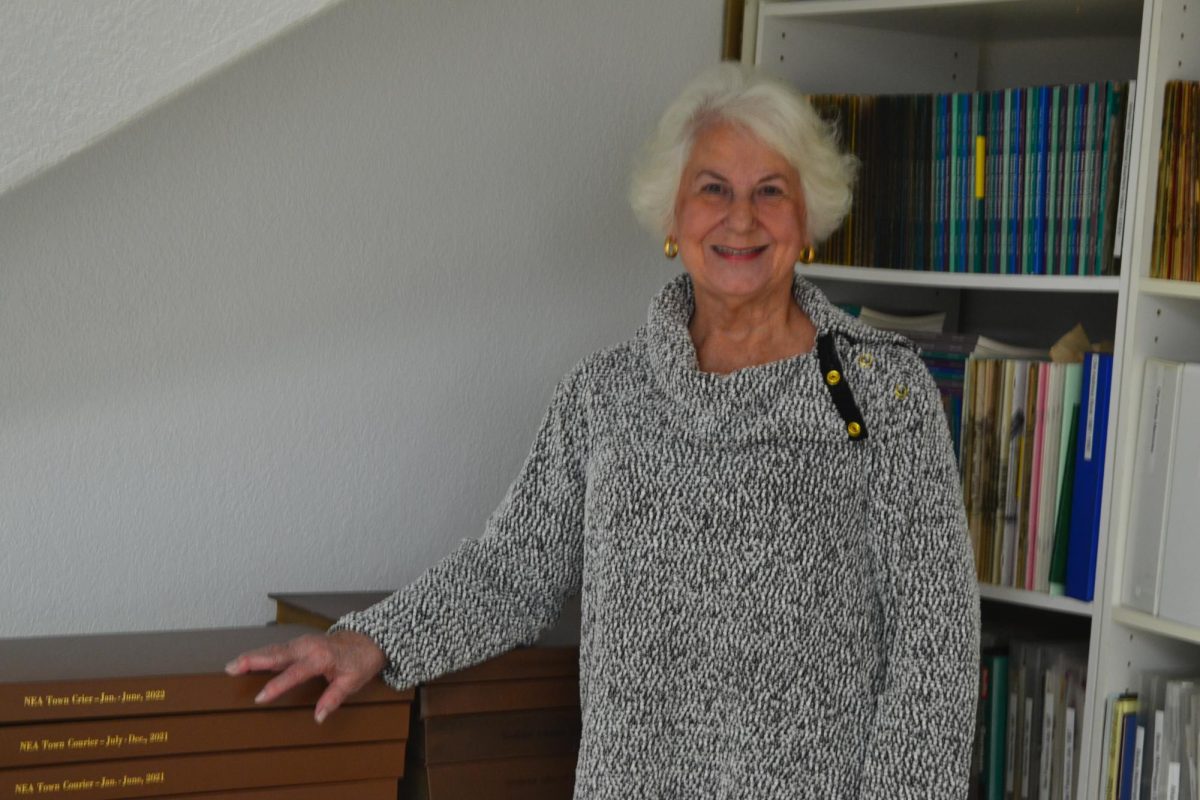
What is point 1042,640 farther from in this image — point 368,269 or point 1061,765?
point 368,269

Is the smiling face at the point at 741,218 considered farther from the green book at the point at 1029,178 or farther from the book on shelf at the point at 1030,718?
the book on shelf at the point at 1030,718

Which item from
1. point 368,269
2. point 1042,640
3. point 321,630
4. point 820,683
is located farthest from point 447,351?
point 1042,640

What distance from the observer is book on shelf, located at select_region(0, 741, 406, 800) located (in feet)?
4.92

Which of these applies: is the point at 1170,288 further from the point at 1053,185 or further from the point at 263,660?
the point at 263,660

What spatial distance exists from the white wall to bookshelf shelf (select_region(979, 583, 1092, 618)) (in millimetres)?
647

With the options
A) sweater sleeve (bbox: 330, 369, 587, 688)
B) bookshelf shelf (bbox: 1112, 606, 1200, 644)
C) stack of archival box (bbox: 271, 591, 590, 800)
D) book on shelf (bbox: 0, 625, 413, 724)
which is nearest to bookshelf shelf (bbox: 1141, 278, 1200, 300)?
bookshelf shelf (bbox: 1112, 606, 1200, 644)

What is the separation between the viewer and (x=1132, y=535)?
1.94 metres

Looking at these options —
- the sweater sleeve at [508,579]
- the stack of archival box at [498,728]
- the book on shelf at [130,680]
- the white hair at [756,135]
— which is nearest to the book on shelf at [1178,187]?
the white hair at [756,135]

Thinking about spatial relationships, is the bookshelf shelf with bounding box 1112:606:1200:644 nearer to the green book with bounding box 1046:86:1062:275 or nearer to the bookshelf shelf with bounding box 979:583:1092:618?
the bookshelf shelf with bounding box 979:583:1092:618

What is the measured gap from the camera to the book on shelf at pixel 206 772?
4.92 feet

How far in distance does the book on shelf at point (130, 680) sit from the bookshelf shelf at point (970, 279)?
941mm

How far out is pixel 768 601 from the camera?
167 centimetres

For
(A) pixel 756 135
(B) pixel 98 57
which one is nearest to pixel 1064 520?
(A) pixel 756 135

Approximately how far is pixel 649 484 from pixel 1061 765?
726 mm
